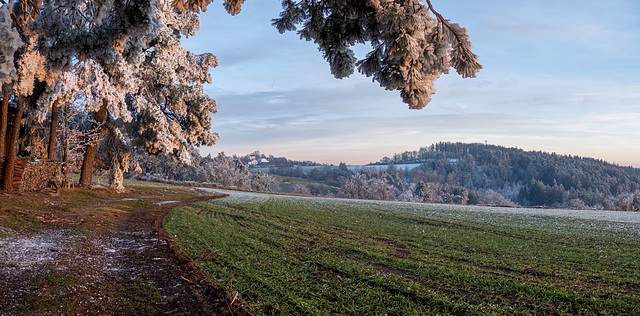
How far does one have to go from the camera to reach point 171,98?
24703 mm

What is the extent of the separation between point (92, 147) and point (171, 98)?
20.7 ft

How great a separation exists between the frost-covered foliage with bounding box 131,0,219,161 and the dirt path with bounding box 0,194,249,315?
520 inches

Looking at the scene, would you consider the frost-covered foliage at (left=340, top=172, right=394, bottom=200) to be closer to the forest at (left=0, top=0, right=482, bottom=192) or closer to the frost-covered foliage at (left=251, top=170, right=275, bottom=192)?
A: the frost-covered foliage at (left=251, top=170, right=275, bottom=192)

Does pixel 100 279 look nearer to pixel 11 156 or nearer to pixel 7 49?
pixel 7 49

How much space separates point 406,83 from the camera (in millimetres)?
4375

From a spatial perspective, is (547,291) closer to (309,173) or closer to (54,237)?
(54,237)

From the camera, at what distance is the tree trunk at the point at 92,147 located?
23.1m

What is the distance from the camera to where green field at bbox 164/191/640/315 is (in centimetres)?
616

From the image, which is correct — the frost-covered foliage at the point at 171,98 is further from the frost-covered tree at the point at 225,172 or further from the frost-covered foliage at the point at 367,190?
the frost-covered foliage at the point at 367,190

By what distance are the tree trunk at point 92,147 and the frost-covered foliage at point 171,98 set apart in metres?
2.03

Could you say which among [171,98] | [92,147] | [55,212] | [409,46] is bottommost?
[55,212]

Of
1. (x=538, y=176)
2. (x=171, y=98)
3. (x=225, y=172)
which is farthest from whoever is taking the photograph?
(x=538, y=176)

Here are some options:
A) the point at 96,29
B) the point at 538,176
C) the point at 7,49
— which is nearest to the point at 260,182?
the point at 7,49

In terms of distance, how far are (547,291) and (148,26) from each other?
10.2m
